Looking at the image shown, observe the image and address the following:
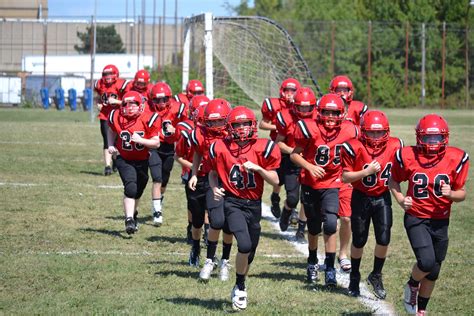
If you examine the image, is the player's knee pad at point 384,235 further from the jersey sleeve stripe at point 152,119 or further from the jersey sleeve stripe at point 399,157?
the jersey sleeve stripe at point 152,119

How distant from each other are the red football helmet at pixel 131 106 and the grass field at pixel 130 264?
1424 millimetres

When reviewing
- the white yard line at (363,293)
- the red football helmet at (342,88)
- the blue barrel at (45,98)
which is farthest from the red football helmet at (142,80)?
the blue barrel at (45,98)

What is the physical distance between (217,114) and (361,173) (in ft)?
4.81

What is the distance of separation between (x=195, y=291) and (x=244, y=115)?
1.66 meters

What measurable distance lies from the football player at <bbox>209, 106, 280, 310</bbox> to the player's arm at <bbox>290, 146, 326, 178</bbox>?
3.01 feet

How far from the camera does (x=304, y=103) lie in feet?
32.4

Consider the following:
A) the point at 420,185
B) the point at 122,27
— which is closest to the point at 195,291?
the point at 420,185

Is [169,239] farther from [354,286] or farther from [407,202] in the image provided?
[407,202]

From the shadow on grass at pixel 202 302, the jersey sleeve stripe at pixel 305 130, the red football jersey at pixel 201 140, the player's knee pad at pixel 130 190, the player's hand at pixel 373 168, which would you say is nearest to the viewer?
the shadow on grass at pixel 202 302

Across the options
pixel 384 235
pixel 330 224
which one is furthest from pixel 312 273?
pixel 384 235

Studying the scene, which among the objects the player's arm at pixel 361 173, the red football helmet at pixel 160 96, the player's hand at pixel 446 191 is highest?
the red football helmet at pixel 160 96

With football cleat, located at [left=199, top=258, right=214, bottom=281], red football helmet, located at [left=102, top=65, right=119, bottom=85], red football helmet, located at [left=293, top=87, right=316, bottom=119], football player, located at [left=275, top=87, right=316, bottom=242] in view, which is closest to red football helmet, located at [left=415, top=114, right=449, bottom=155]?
football cleat, located at [left=199, top=258, right=214, bottom=281]

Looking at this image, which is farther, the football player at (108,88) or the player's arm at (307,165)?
the football player at (108,88)

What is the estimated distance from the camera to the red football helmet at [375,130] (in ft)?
26.3
